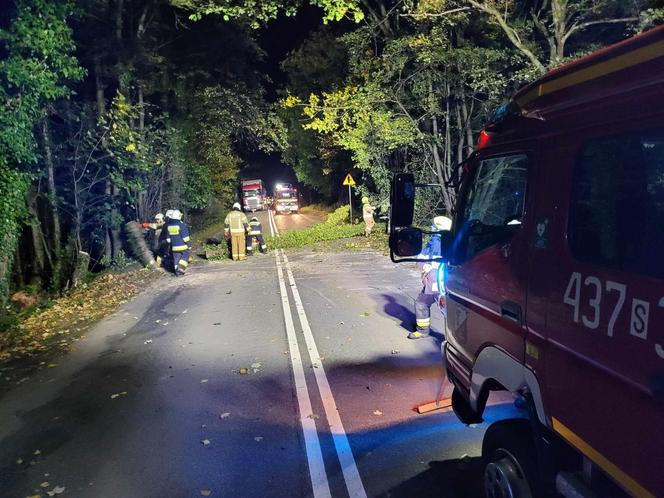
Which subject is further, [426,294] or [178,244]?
[178,244]

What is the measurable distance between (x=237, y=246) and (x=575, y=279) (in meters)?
14.9

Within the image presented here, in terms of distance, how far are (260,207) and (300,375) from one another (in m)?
38.2

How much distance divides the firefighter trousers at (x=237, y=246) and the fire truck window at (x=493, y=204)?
13.4 meters

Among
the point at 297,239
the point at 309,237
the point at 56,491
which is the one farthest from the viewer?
the point at 309,237

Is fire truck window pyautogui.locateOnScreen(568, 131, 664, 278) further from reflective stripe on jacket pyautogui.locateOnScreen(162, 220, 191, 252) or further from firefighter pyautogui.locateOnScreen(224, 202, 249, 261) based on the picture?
firefighter pyautogui.locateOnScreen(224, 202, 249, 261)

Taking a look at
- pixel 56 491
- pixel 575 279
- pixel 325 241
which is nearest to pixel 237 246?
pixel 325 241

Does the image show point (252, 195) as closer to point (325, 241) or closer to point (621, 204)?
point (325, 241)

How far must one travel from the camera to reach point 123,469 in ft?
13.6

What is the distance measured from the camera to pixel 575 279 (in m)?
2.20

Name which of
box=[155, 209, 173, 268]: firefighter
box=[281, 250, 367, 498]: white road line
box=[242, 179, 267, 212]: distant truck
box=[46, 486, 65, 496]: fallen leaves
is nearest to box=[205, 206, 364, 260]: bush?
box=[155, 209, 173, 268]: firefighter

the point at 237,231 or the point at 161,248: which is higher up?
the point at 237,231

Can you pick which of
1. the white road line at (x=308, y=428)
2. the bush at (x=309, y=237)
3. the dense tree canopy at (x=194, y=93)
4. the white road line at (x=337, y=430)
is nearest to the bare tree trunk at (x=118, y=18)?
the dense tree canopy at (x=194, y=93)

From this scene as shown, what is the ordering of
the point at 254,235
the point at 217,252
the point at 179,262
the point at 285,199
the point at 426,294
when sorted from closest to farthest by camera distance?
the point at 426,294 → the point at 179,262 → the point at 254,235 → the point at 217,252 → the point at 285,199

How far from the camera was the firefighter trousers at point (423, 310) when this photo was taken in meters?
7.15
